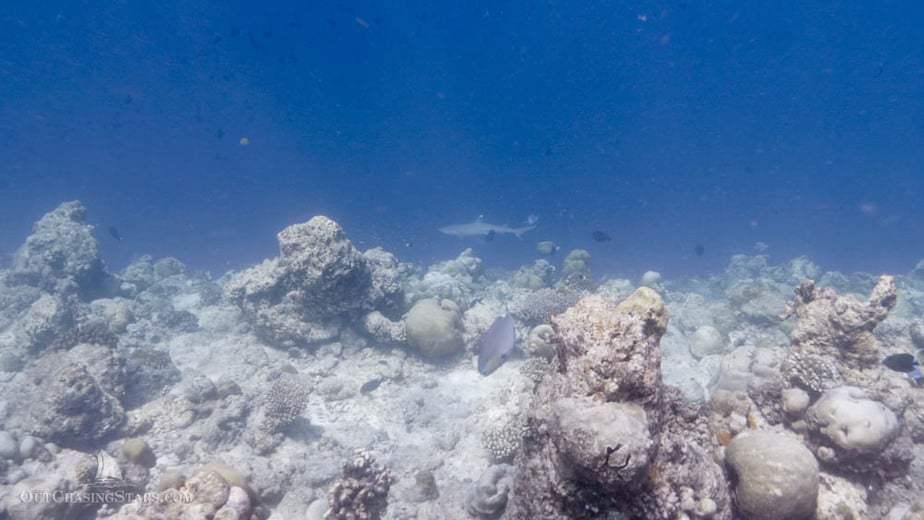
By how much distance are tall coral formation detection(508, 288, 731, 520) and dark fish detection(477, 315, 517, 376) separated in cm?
514

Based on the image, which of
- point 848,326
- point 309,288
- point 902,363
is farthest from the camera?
point 309,288

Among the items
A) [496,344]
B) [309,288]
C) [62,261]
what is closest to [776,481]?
[496,344]

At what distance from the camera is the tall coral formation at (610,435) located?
2.75 m

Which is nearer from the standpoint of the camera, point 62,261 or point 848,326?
point 848,326

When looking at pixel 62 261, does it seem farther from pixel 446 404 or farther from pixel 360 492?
pixel 360 492

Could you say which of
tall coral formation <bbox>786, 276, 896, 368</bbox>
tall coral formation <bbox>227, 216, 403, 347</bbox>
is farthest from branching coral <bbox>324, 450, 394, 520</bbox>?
tall coral formation <bbox>786, 276, 896, 368</bbox>

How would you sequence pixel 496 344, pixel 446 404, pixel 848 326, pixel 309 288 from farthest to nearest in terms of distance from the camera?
pixel 309 288
pixel 496 344
pixel 446 404
pixel 848 326

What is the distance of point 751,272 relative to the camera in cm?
2586

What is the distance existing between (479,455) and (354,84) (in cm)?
7261

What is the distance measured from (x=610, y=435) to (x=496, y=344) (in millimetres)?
6480

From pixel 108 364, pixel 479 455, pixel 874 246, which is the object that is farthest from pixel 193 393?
pixel 874 246

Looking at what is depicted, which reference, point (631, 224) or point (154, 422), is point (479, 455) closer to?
point (154, 422)

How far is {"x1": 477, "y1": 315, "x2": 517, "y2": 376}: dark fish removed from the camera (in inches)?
354

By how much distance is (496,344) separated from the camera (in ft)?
30.0
